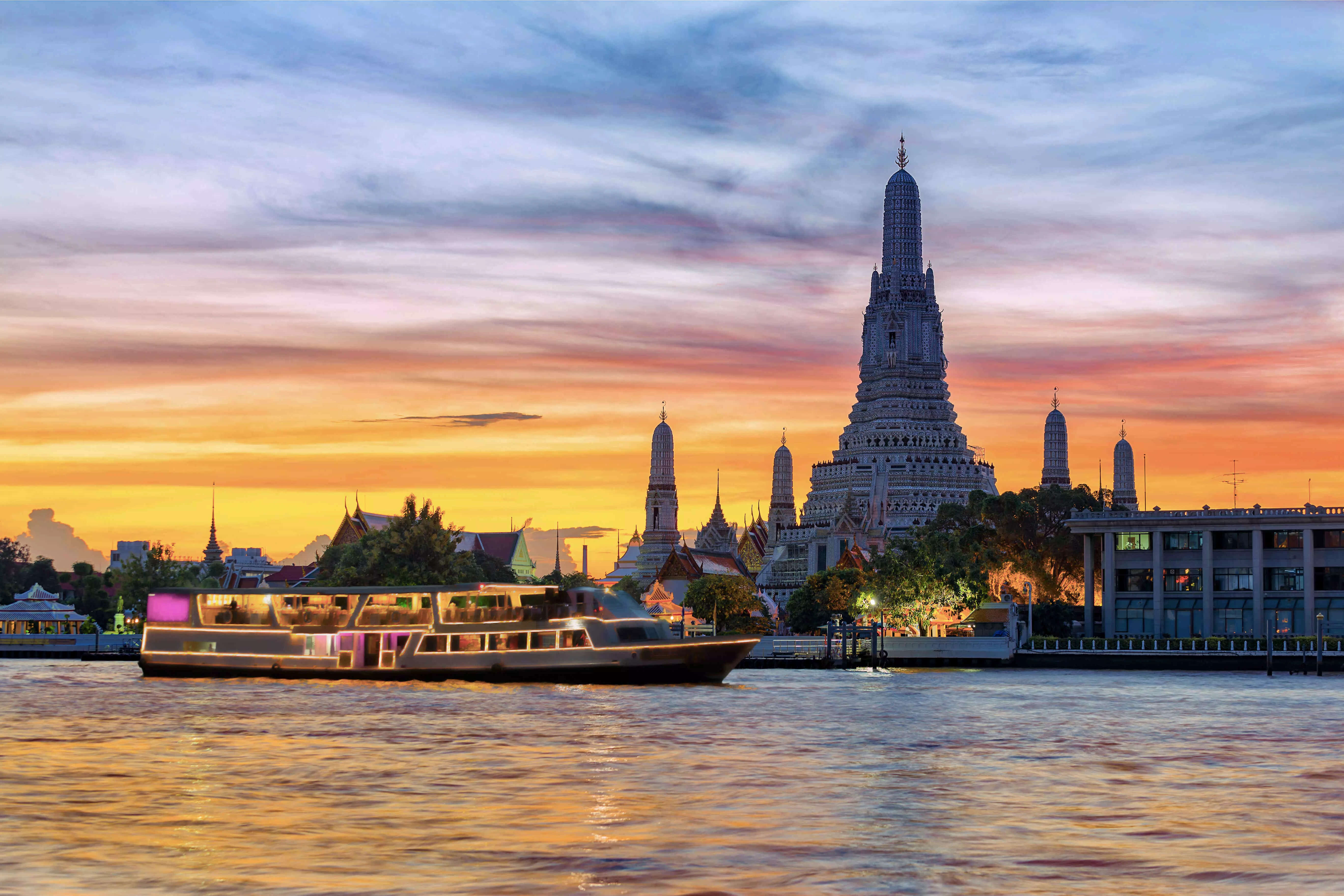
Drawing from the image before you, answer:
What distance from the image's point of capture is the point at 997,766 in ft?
146

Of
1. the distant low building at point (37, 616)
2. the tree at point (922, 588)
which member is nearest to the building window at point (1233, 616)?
the tree at point (922, 588)

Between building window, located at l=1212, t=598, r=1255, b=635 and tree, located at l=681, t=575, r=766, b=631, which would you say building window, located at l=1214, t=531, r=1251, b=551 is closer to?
building window, located at l=1212, t=598, r=1255, b=635

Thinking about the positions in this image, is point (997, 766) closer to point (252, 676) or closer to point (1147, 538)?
point (252, 676)

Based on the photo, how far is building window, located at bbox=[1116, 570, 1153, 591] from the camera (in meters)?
138

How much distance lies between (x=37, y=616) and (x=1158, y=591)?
102830 millimetres

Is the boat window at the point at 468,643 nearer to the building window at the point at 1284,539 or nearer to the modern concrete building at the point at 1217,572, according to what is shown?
the modern concrete building at the point at 1217,572

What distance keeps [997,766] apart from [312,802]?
1880cm

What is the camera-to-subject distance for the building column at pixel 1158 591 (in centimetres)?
13550

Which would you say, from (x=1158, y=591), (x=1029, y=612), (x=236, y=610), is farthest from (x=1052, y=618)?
(x=236, y=610)

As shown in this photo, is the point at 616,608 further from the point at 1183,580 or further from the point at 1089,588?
the point at 1183,580

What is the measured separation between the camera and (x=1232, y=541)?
13375 centimetres

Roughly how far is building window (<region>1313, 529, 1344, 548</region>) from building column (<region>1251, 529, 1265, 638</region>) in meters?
4.13

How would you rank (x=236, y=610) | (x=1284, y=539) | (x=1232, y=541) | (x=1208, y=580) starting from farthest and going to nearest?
(x=1232, y=541)
(x=1208, y=580)
(x=1284, y=539)
(x=236, y=610)

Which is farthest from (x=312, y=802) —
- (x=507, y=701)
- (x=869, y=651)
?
(x=869, y=651)
